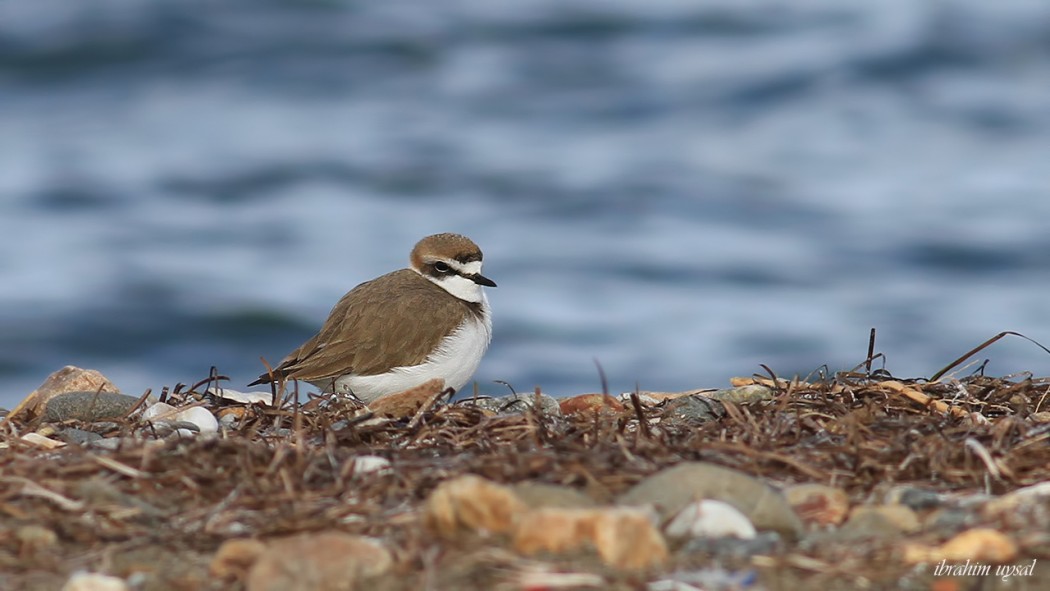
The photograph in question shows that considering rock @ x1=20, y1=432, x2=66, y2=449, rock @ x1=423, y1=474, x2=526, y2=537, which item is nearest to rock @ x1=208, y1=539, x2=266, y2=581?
rock @ x1=423, y1=474, x2=526, y2=537

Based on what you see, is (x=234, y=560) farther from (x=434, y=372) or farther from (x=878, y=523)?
(x=434, y=372)

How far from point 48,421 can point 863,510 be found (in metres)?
2.63

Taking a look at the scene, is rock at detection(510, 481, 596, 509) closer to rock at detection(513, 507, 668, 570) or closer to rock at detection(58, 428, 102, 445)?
rock at detection(513, 507, 668, 570)

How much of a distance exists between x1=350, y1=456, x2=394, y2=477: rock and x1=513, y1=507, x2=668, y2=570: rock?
2.01 ft

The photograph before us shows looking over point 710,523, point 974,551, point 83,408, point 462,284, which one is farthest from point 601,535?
point 462,284

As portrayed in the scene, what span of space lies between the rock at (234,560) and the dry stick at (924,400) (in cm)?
215

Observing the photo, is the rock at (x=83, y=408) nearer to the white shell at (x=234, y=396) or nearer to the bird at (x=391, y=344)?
the white shell at (x=234, y=396)

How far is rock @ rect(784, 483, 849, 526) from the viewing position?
2.53 meters

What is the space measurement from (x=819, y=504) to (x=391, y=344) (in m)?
2.94

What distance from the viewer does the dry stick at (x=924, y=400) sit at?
366 centimetres

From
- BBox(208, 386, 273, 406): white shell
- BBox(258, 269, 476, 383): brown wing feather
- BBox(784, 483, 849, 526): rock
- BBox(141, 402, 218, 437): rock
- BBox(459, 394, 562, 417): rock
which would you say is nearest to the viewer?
BBox(784, 483, 849, 526): rock

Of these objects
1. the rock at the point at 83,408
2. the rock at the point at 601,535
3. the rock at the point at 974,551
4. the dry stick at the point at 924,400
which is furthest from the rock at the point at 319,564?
the dry stick at the point at 924,400

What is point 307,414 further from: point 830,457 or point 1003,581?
point 1003,581

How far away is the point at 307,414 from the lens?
384cm
